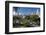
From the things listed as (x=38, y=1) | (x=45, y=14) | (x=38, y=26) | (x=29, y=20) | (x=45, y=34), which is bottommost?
(x=45, y=34)

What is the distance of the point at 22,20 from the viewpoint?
1.55 m

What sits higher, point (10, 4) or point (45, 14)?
point (10, 4)

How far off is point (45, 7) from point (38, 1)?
165 millimetres

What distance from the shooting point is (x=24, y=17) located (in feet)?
5.10

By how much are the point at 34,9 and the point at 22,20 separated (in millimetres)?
282

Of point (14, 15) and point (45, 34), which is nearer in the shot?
point (14, 15)

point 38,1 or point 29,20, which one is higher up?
point 38,1

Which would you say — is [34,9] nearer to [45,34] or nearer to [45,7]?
[45,7]

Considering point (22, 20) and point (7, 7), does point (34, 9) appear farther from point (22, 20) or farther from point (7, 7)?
point (7, 7)

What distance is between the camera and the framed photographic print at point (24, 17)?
1501 mm

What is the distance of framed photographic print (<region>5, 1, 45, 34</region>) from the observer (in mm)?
1501
